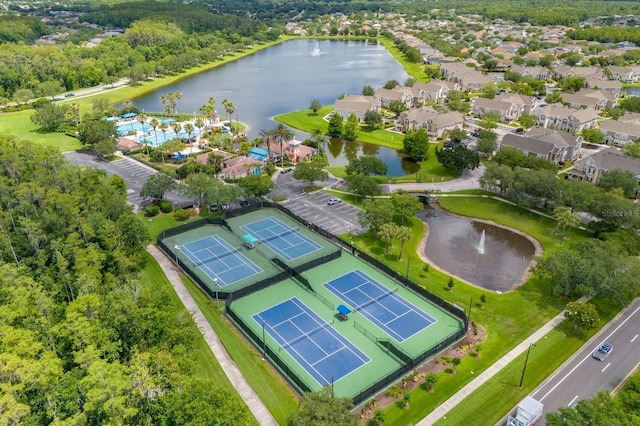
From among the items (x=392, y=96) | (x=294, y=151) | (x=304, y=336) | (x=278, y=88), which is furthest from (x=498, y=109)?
(x=304, y=336)

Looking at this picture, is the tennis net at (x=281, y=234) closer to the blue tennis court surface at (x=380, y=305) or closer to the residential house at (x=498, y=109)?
the blue tennis court surface at (x=380, y=305)

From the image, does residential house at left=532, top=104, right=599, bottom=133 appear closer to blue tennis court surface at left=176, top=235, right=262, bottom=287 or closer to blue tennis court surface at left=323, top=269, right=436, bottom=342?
blue tennis court surface at left=323, top=269, right=436, bottom=342

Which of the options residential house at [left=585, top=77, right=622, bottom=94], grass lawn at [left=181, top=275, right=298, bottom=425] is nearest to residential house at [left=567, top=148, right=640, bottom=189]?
residential house at [left=585, top=77, right=622, bottom=94]

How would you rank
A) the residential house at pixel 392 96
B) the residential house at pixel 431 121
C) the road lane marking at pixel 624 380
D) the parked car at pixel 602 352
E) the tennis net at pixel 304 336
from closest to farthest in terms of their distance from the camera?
the road lane marking at pixel 624 380 → the parked car at pixel 602 352 → the tennis net at pixel 304 336 → the residential house at pixel 431 121 → the residential house at pixel 392 96

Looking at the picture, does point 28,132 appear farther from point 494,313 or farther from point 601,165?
point 601,165

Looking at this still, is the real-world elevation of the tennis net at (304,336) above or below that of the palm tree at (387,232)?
below

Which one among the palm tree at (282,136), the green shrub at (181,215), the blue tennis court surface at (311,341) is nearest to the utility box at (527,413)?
the blue tennis court surface at (311,341)

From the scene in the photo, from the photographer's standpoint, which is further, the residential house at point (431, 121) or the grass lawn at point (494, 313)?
the residential house at point (431, 121)
